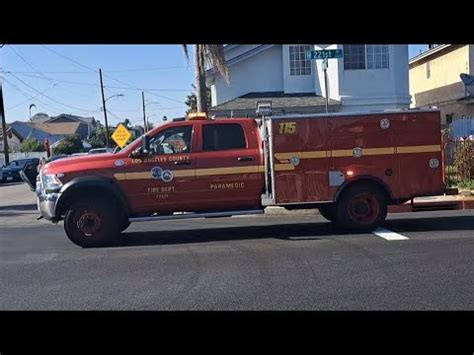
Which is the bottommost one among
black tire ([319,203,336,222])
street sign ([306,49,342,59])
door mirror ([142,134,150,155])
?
black tire ([319,203,336,222])

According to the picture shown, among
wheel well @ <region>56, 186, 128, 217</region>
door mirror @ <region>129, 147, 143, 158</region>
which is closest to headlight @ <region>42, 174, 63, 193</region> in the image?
wheel well @ <region>56, 186, 128, 217</region>

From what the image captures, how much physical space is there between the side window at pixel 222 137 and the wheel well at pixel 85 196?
180 cm

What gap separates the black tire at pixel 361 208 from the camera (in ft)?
35.1

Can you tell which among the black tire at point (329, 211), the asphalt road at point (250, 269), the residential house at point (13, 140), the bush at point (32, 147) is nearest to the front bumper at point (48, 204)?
the asphalt road at point (250, 269)

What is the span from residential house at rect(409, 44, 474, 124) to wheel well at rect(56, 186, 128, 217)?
67.5 feet

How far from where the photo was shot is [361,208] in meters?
10.8

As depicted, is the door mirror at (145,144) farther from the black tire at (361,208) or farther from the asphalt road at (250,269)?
the black tire at (361,208)

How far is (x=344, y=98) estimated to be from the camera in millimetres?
24500

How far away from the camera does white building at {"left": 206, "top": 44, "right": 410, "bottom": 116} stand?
24.2 m

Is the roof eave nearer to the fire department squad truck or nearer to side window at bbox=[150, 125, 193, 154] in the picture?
the fire department squad truck
